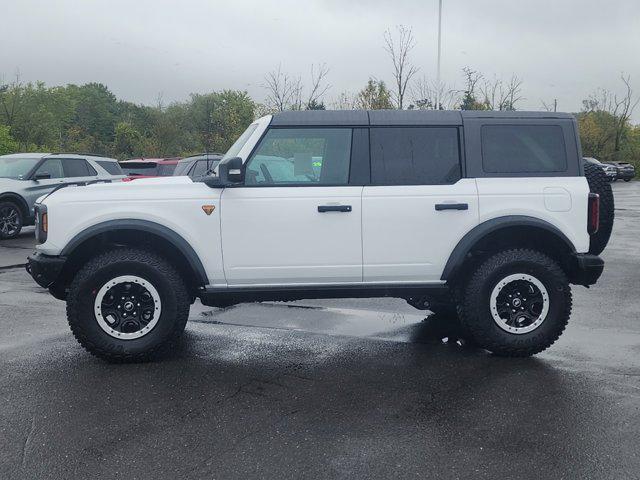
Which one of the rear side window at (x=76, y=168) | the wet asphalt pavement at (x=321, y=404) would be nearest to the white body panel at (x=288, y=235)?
the wet asphalt pavement at (x=321, y=404)

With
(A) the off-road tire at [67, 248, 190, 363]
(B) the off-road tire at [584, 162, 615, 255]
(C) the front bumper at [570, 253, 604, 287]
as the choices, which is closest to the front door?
(A) the off-road tire at [67, 248, 190, 363]

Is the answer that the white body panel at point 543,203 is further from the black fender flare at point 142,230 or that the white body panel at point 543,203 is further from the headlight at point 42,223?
the headlight at point 42,223

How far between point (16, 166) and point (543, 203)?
12.5m

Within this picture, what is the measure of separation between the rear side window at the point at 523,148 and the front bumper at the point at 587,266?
748 mm

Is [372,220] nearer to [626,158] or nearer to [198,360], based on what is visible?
[198,360]

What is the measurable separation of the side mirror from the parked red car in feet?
34.3

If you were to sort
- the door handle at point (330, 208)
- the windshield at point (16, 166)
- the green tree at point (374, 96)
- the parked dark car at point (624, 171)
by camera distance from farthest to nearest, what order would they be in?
the parked dark car at point (624, 171)
the green tree at point (374, 96)
the windshield at point (16, 166)
the door handle at point (330, 208)

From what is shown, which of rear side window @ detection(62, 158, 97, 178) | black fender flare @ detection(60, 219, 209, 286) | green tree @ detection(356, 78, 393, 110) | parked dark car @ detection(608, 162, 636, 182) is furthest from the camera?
A: parked dark car @ detection(608, 162, 636, 182)

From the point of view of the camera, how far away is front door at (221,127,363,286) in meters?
5.34

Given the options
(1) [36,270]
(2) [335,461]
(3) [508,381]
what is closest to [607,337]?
(3) [508,381]

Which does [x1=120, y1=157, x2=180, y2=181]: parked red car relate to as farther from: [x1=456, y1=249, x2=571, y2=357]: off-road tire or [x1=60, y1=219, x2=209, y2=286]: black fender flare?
[x1=456, y1=249, x2=571, y2=357]: off-road tire

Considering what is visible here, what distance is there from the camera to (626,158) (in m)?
58.6

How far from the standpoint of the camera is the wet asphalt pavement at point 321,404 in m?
3.54

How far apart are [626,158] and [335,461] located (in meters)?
61.8
